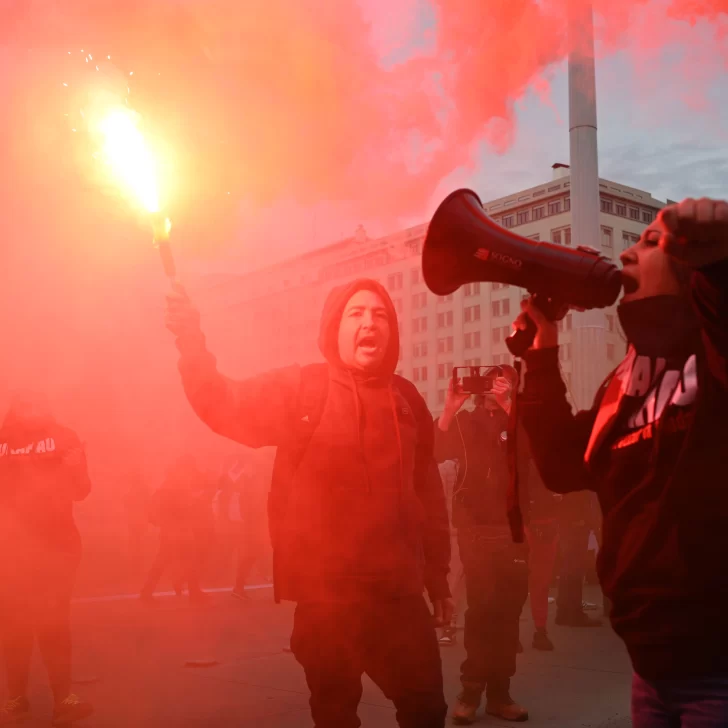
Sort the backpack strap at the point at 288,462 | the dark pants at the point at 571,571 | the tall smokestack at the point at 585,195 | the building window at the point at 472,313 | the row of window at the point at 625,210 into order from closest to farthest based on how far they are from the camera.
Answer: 1. the backpack strap at the point at 288,462
2. the tall smokestack at the point at 585,195
3. the dark pants at the point at 571,571
4. the row of window at the point at 625,210
5. the building window at the point at 472,313

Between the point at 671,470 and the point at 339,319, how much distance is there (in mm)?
1971

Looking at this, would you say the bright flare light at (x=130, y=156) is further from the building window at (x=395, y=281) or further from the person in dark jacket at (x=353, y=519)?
the building window at (x=395, y=281)

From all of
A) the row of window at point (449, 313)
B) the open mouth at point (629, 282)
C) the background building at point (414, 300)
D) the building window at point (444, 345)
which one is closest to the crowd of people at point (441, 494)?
the open mouth at point (629, 282)

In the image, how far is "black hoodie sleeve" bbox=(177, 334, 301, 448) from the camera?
3.46 meters

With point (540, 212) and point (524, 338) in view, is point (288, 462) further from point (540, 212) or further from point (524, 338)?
point (540, 212)

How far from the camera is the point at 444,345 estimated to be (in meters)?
75.1

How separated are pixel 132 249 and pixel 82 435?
6.48 m

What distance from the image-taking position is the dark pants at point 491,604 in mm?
5535

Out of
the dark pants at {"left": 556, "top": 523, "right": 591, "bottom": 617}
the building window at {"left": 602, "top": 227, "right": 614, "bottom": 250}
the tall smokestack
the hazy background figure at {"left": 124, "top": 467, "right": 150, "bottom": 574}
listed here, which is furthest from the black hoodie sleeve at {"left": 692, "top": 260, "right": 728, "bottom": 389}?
the building window at {"left": 602, "top": 227, "right": 614, "bottom": 250}

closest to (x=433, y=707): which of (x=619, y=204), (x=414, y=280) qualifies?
(x=619, y=204)

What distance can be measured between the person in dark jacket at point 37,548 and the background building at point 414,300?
10.6 ft

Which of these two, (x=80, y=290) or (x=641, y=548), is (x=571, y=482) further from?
(x=80, y=290)

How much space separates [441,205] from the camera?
264 centimetres

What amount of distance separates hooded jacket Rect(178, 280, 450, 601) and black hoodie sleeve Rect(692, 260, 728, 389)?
5.34 feet
